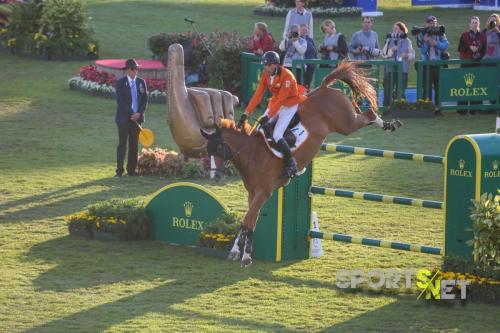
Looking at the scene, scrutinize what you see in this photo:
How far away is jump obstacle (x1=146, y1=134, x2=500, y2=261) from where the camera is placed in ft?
52.1

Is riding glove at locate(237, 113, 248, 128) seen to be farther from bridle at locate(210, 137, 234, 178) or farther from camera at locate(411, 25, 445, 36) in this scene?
camera at locate(411, 25, 445, 36)

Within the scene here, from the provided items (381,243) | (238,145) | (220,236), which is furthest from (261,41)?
(238,145)

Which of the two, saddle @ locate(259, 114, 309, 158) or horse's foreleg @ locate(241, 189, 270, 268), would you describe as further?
saddle @ locate(259, 114, 309, 158)

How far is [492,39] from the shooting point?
30062mm

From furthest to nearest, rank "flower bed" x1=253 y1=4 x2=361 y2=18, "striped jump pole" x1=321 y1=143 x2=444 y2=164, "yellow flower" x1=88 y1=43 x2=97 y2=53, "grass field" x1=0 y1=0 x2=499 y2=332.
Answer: "flower bed" x1=253 y1=4 x2=361 y2=18, "yellow flower" x1=88 y1=43 x2=97 y2=53, "striped jump pole" x1=321 y1=143 x2=444 y2=164, "grass field" x1=0 y1=0 x2=499 y2=332

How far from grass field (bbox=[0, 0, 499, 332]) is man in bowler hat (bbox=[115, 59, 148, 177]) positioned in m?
0.71

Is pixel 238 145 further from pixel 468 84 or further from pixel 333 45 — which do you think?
pixel 468 84

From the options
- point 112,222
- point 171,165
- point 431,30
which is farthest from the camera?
point 431,30

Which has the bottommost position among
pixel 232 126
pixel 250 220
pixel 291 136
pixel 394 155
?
pixel 250 220

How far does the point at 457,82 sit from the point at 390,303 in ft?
48.8

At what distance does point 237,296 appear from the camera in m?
16.1

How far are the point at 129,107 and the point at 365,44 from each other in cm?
834

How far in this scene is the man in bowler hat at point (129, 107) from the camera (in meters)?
23.4

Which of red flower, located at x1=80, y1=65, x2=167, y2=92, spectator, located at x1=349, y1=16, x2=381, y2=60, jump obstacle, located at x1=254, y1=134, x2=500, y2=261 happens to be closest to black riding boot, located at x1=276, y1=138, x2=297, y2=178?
jump obstacle, located at x1=254, y1=134, x2=500, y2=261
